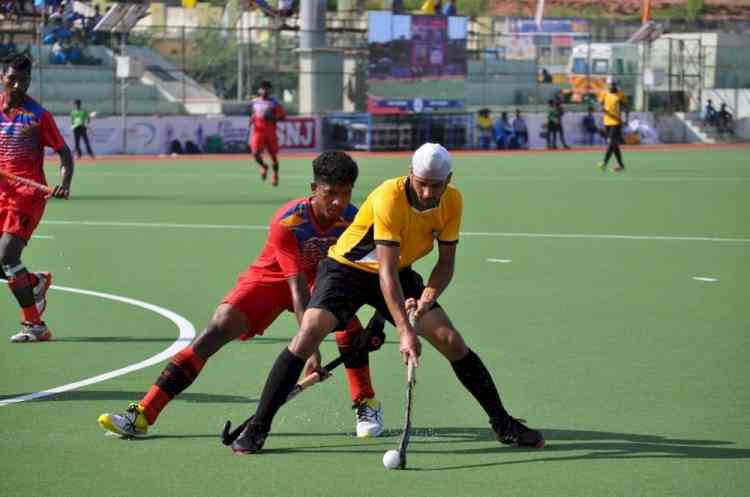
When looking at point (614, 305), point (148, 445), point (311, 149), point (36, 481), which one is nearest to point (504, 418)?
point (148, 445)

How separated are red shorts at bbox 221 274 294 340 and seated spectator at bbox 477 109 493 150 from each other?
4108cm

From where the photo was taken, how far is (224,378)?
9.86 meters

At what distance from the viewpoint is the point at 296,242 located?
791cm

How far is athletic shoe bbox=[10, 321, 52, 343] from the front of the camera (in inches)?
445

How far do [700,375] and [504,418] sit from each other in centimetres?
257

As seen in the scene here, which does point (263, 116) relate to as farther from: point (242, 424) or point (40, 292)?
point (242, 424)

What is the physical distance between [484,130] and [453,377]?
39.6 meters

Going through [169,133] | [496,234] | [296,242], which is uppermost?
[296,242]

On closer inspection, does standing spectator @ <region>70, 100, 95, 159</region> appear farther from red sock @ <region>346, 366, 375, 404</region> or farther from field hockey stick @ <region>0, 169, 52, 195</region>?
red sock @ <region>346, 366, 375, 404</region>

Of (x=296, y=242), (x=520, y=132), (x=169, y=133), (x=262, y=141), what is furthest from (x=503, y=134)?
(x=296, y=242)

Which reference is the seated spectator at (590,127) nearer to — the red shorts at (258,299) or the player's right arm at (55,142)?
the player's right arm at (55,142)

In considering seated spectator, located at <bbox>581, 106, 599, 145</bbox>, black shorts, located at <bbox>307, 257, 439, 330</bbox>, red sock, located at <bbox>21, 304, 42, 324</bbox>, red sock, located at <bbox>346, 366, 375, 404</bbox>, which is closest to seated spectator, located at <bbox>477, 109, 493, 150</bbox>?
seated spectator, located at <bbox>581, 106, 599, 145</bbox>

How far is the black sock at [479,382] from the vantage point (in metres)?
7.84

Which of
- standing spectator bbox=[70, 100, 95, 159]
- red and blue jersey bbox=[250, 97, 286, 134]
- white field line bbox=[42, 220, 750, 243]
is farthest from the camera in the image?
standing spectator bbox=[70, 100, 95, 159]
